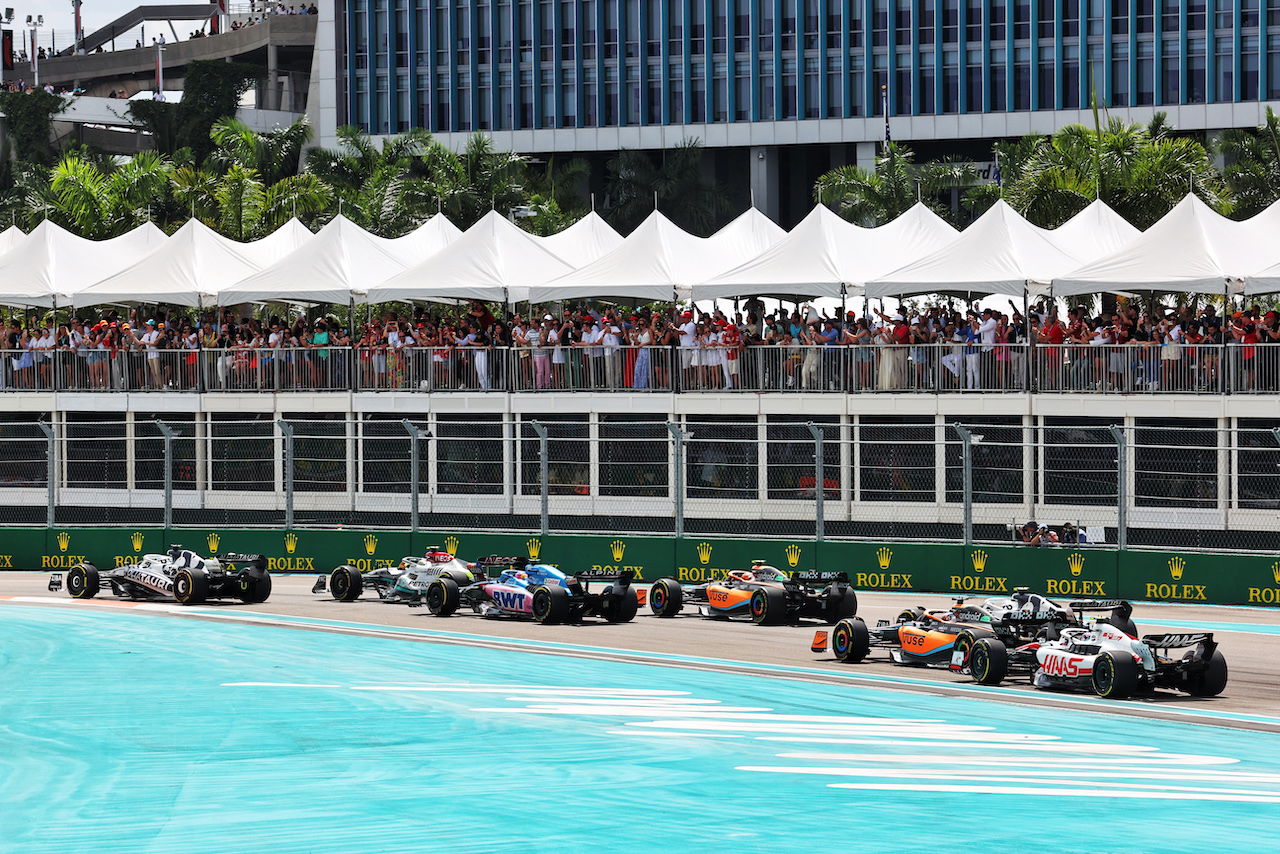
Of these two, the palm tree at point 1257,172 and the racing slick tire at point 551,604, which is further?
the palm tree at point 1257,172

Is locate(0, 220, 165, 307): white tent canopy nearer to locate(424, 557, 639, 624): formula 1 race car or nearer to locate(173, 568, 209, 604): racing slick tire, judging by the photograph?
locate(173, 568, 209, 604): racing slick tire

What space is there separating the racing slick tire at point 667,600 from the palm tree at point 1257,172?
28855 mm

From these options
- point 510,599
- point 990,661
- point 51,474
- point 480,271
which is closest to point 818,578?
point 510,599

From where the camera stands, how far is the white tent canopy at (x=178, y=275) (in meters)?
37.0

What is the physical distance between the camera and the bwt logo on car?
22.1 metres

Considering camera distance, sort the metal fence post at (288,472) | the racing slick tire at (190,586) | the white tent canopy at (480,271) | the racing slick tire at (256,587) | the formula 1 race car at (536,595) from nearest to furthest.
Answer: the formula 1 race car at (536,595)
the racing slick tire at (190,586)
the racing slick tire at (256,587)
the metal fence post at (288,472)
the white tent canopy at (480,271)

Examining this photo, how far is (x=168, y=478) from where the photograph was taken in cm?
2811

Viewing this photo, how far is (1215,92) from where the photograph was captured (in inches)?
2697

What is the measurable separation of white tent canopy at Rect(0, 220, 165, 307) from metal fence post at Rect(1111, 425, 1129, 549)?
974 inches

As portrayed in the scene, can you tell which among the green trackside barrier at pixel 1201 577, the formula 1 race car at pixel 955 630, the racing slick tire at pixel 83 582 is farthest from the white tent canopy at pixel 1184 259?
the racing slick tire at pixel 83 582

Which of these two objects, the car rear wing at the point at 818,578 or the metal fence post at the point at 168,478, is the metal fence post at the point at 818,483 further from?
the metal fence post at the point at 168,478

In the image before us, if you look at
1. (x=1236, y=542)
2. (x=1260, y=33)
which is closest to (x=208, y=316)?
(x=1236, y=542)

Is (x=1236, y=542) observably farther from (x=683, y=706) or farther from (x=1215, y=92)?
(x=1215, y=92)

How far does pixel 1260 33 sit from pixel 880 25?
1581 cm
